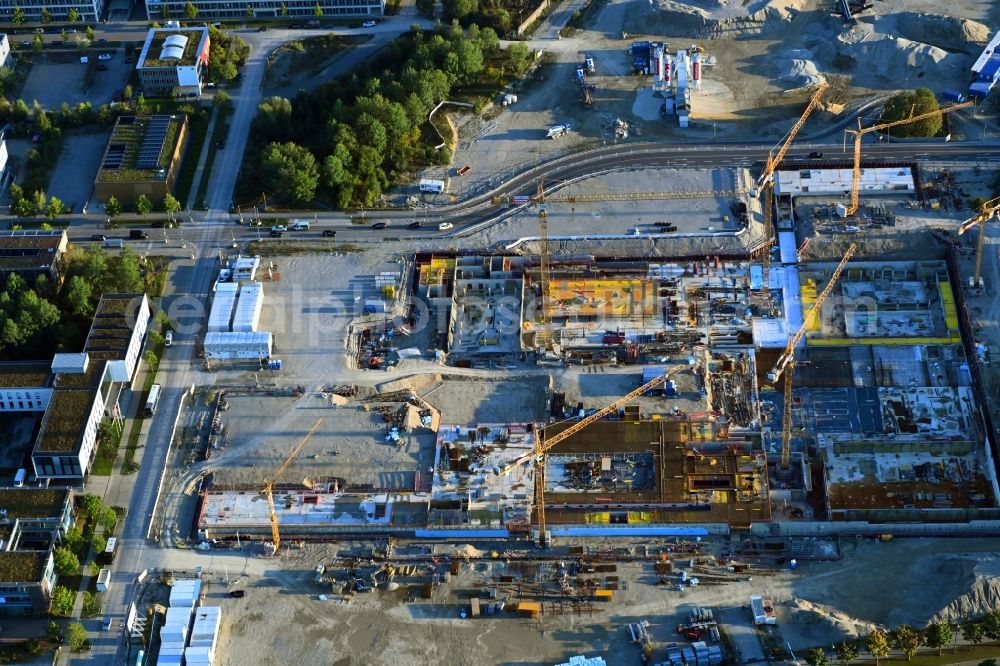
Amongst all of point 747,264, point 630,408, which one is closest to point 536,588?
point 630,408

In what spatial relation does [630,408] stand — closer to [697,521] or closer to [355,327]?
[697,521]

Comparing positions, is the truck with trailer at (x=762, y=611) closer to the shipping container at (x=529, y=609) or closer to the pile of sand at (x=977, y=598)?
the pile of sand at (x=977, y=598)

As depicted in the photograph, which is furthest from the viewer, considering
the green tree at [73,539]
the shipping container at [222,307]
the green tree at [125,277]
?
the green tree at [125,277]

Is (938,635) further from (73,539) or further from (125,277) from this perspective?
(125,277)

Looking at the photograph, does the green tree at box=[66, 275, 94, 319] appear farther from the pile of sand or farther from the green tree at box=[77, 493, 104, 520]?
the pile of sand

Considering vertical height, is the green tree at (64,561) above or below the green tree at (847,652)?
above

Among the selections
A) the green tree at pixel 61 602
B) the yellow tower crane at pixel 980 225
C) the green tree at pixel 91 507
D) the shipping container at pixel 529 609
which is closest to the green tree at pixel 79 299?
the green tree at pixel 91 507

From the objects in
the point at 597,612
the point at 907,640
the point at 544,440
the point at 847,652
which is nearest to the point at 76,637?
the point at 597,612
